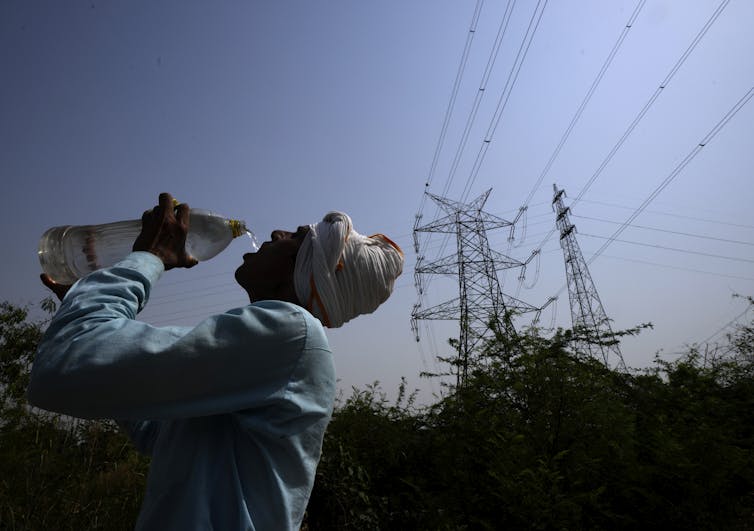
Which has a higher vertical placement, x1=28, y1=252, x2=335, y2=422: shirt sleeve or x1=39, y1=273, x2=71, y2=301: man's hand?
x1=39, y1=273, x2=71, y2=301: man's hand

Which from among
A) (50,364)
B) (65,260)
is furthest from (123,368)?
(65,260)

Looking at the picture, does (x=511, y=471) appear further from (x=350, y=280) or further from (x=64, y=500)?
(x=64, y=500)

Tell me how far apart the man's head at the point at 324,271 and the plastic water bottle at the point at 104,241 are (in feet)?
1.59

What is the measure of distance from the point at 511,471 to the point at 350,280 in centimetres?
334

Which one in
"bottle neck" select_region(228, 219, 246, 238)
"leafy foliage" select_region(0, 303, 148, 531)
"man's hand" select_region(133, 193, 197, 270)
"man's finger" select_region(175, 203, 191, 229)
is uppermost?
"bottle neck" select_region(228, 219, 246, 238)

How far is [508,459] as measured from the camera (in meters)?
4.36

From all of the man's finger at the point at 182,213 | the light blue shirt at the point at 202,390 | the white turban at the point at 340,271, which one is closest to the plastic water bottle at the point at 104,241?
the white turban at the point at 340,271

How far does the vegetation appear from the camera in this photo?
14.2ft

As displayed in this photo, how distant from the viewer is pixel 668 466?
4617mm

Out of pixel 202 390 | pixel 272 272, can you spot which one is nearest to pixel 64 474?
pixel 272 272

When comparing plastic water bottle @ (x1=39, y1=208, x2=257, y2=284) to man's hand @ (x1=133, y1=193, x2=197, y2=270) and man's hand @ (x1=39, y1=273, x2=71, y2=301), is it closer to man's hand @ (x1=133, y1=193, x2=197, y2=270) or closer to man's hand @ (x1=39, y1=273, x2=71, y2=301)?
man's hand @ (x1=39, y1=273, x2=71, y2=301)

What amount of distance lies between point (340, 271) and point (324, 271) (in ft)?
0.30

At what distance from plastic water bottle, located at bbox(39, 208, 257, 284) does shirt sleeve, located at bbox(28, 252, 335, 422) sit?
1.06 meters

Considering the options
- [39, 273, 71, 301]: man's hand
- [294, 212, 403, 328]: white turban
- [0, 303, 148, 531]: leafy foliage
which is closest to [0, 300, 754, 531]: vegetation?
[0, 303, 148, 531]: leafy foliage
